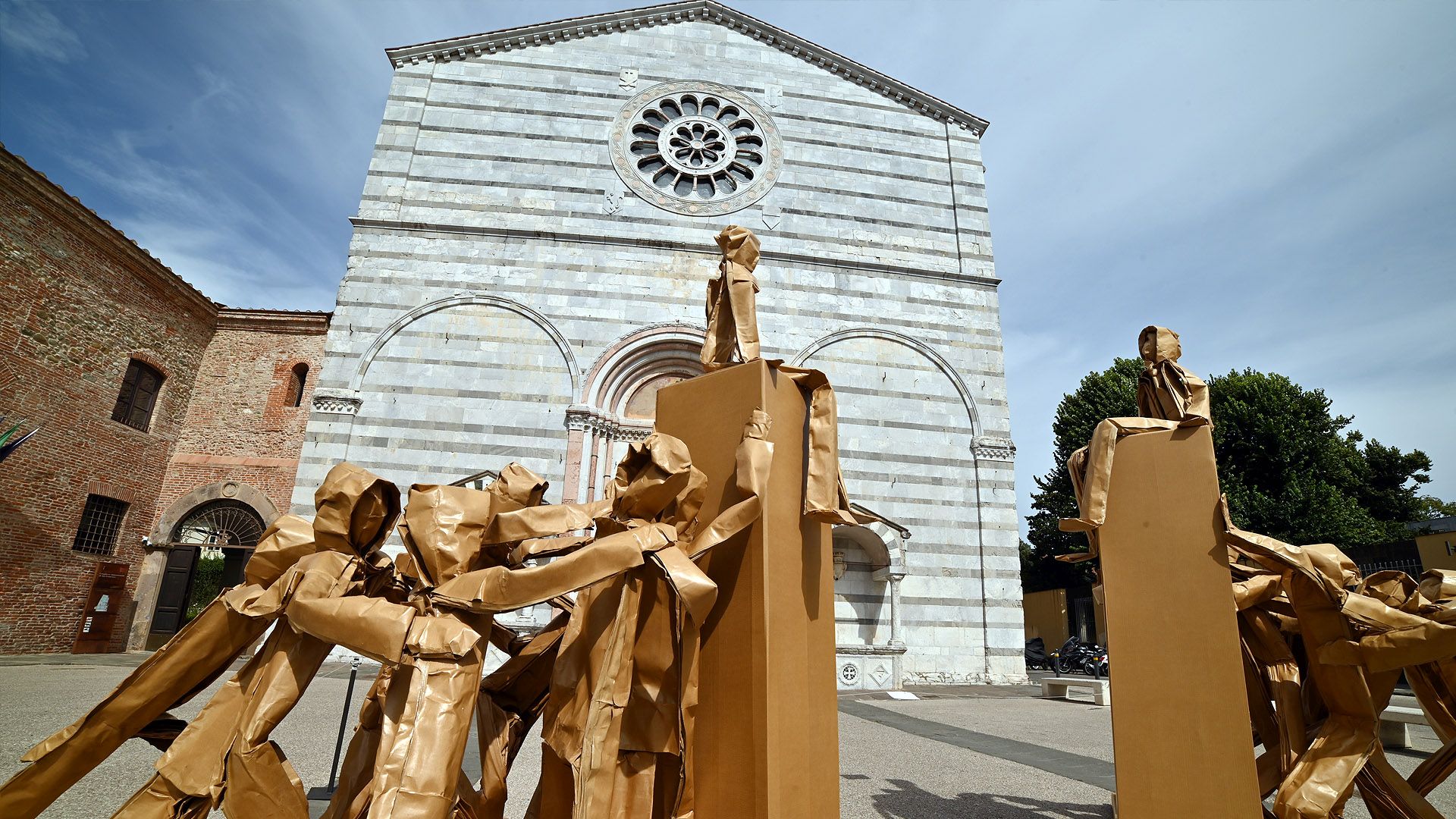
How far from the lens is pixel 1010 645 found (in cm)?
1334

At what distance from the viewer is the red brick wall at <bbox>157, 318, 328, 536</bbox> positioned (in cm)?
1527

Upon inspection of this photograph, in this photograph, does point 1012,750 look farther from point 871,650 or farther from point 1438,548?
point 1438,548

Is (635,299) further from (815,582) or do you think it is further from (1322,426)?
(1322,426)

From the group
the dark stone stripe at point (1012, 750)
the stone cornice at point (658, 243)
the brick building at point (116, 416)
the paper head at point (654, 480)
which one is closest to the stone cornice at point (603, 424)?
the stone cornice at point (658, 243)

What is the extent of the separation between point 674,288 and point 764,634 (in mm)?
11907

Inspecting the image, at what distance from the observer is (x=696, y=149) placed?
15727mm

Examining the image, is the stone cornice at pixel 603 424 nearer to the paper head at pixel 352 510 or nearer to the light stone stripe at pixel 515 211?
the light stone stripe at pixel 515 211

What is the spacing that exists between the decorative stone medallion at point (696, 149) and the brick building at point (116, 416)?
7925 mm

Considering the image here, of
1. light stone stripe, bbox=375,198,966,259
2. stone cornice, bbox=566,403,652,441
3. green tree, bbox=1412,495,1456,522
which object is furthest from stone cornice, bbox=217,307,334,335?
green tree, bbox=1412,495,1456,522

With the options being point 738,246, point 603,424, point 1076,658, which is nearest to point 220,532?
point 603,424

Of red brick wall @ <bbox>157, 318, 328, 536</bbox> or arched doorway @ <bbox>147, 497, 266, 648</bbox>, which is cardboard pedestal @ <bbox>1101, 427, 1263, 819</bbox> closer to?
red brick wall @ <bbox>157, 318, 328, 536</bbox>

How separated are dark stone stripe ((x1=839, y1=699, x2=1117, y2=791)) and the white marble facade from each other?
3638 mm

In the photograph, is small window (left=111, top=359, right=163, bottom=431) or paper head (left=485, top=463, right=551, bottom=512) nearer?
paper head (left=485, top=463, right=551, bottom=512)

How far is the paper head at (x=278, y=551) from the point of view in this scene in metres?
3.12
